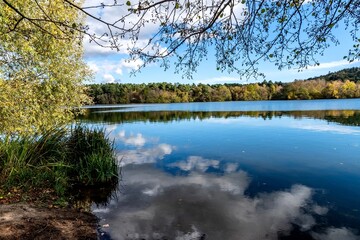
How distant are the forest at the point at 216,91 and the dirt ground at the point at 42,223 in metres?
106

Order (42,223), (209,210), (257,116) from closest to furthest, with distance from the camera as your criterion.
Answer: (42,223), (209,210), (257,116)

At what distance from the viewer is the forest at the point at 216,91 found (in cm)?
10775

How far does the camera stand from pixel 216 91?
412ft

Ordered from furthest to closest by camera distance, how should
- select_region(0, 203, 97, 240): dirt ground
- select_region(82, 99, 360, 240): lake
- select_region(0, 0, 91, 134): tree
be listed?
select_region(0, 0, 91, 134): tree → select_region(82, 99, 360, 240): lake → select_region(0, 203, 97, 240): dirt ground

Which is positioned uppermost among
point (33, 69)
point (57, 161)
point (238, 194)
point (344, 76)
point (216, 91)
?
point (344, 76)

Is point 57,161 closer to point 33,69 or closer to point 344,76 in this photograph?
point 33,69

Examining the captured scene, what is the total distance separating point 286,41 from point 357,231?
455cm

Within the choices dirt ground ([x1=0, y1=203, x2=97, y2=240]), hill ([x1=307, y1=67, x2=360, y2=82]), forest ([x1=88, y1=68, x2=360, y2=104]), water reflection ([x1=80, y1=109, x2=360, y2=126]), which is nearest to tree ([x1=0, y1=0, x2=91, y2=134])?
dirt ground ([x1=0, y1=203, x2=97, y2=240])

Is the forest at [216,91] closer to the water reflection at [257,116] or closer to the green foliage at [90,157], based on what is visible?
the water reflection at [257,116]

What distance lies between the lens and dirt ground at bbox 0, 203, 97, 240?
225 inches

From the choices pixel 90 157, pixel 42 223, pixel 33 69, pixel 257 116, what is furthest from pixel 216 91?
pixel 42 223

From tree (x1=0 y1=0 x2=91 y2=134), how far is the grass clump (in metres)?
1.36

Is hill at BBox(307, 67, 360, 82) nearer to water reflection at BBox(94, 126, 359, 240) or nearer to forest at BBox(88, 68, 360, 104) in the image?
forest at BBox(88, 68, 360, 104)

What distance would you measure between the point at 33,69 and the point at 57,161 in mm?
5453
